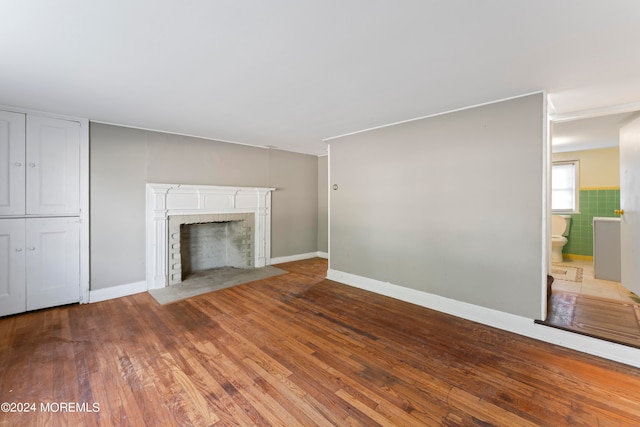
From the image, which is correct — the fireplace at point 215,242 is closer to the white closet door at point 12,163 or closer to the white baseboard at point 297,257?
the white baseboard at point 297,257

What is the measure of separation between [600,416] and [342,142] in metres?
3.65

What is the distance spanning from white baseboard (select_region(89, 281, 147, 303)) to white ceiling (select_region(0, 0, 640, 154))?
215cm

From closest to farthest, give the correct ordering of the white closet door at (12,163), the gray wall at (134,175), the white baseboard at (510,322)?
the white baseboard at (510,322)
the white closet door at (12,163)
the gray wall at (134,175)

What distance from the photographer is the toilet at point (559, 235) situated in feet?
16.4

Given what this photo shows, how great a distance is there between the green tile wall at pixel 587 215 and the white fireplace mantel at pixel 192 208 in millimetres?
5834

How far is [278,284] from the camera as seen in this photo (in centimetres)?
402

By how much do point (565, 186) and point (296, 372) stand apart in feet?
20.5

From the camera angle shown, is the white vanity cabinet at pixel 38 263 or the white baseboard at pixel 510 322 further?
the white vanity cabinet at pixel 38 263

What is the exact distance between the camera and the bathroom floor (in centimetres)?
230

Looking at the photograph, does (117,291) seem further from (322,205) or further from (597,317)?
(597,317)

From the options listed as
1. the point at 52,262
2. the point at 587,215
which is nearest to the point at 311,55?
the point at 52,262

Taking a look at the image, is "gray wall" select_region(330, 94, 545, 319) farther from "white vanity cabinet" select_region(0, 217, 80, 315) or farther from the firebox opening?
"white vanity cabinet" select_region(0, 217, 80, 315)

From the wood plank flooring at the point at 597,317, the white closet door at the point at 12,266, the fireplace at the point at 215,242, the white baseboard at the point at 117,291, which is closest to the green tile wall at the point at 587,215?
the wood plank flooring at the point at 597,317

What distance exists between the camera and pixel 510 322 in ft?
8.52
